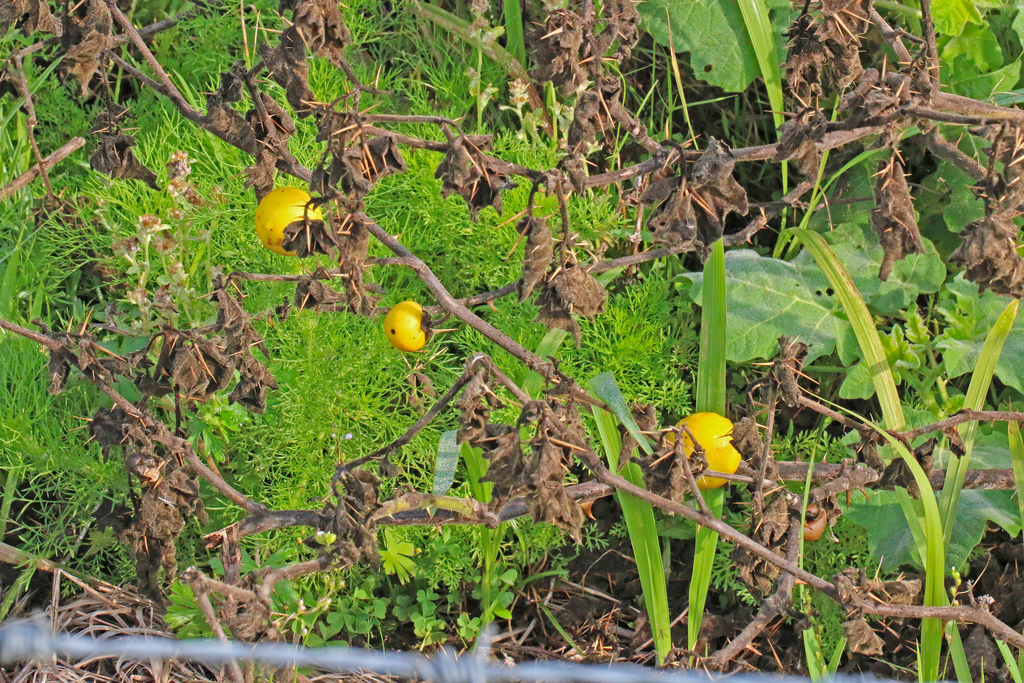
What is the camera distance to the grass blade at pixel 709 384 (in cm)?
210

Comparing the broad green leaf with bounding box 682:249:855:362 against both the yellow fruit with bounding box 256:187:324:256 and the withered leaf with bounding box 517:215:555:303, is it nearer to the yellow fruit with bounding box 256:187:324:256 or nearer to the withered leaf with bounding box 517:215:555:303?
the withered leaf with bounding box 517:215:555:303

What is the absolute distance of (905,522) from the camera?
2289 mm

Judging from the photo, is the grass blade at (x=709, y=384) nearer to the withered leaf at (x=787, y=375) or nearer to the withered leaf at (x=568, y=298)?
the withered leaf at (x=787, y=375)

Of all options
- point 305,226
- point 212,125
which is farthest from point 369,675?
point 212,125

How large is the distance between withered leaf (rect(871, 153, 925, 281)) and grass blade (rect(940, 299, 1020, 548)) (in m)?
0.65

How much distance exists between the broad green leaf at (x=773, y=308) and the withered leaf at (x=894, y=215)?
88cm

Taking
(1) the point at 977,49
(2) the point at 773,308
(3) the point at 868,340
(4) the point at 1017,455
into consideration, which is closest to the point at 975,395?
(4) the point at 1017,455

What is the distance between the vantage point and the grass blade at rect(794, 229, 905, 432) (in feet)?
7.56

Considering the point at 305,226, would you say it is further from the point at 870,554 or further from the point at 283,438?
the point at 870,554

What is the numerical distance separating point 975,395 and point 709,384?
2.30 ft

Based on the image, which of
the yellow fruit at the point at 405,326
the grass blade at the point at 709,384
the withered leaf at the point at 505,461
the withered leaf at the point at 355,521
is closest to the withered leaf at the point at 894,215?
the grass blade at the point at 709,384

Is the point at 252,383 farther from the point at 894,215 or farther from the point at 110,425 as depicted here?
the point at 894,215

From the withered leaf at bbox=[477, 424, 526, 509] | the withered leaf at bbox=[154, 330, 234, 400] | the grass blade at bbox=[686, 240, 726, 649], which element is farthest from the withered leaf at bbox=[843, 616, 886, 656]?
→ the withered leaf at bbox=[154, 330, 234, 400]

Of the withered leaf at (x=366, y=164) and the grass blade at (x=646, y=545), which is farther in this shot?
the grass blade at (x=646, y=545)
